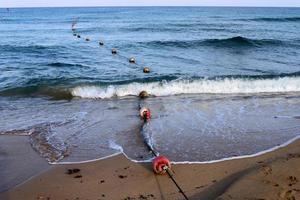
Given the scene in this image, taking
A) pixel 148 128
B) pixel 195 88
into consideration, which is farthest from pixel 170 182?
pixel 195 88

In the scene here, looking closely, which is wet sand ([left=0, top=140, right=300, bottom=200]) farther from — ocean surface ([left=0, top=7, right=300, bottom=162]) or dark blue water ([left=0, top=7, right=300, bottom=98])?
dark blue water ([left=0, top=7, right=300, bottom=98])

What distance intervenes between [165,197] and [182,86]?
Result: 11.1 m

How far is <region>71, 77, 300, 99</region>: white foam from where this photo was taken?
17.0m

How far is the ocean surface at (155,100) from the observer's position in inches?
391

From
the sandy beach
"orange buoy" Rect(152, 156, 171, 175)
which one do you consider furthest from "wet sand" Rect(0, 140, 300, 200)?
"orange buoy" Rect(152, 156, 171, 175)

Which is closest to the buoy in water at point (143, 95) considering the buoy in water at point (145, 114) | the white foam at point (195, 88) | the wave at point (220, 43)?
the white foam at point (195, 88)

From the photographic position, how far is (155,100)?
1557 centimetres

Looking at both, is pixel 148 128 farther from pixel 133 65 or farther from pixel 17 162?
pixel 133 65

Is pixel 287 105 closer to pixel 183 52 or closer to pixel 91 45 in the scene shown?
pixel 183 52

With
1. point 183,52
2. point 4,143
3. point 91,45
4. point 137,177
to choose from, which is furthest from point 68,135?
point 91,45

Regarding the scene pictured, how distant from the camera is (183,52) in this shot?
2842 centimetres

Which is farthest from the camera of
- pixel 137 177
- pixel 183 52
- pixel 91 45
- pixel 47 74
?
pixel 91 45

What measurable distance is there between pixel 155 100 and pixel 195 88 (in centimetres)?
277

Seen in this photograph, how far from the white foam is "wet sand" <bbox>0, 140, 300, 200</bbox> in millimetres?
8475
